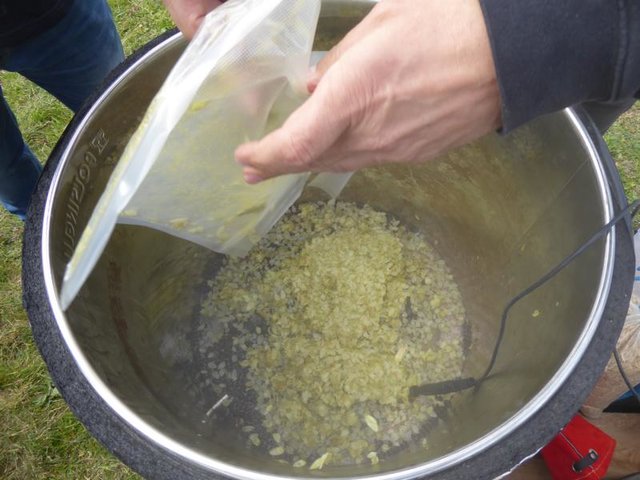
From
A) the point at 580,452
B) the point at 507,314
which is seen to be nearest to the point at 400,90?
the point at 507,314

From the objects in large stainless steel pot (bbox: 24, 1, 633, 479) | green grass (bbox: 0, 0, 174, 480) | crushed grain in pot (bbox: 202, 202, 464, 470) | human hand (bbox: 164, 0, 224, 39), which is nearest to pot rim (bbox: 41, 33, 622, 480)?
large stainless steel pot (bbox: 24, 1, 633, 479)

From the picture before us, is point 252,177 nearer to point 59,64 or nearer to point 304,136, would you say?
point 304,136

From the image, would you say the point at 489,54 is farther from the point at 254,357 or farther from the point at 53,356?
the point at 254,357

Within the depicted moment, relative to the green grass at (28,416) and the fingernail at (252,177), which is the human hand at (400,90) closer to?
the fingernail at (252,177)

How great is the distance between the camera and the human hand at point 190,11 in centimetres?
86

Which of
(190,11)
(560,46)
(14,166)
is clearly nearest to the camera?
(560,46)

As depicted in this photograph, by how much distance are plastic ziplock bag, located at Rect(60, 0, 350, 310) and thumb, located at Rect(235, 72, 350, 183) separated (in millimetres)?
106

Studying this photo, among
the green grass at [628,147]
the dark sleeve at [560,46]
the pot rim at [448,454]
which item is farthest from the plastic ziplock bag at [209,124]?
the green grass at [628,147]

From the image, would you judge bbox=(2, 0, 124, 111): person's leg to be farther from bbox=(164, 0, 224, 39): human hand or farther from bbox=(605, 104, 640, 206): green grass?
bbox=(605, 104, 640, 206): green grass

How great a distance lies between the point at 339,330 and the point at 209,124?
2.01ft

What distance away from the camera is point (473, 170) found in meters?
1.18

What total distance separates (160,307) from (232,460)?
1.70 ft

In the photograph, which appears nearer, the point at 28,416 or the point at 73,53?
the point at 73,53

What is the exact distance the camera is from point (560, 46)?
54cm
